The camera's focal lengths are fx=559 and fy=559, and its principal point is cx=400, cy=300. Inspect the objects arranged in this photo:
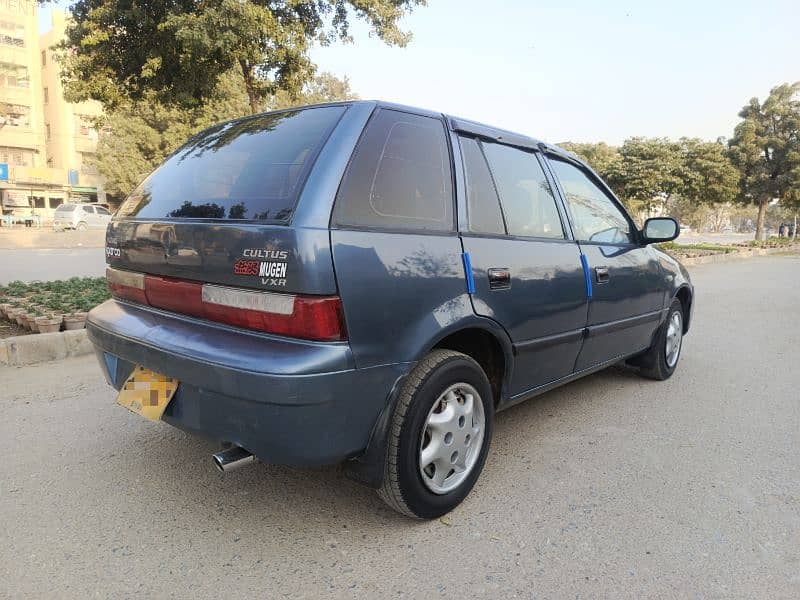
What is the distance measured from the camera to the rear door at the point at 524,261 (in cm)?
255

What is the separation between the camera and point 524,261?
2.72m

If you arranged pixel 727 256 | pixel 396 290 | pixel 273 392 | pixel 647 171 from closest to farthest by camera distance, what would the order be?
pixel 273 392 → pixel 396 290 → pixel 647 171 → pixel 727 256

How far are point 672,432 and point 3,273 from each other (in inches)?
438

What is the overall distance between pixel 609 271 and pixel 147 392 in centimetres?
261

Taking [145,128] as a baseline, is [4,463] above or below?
below

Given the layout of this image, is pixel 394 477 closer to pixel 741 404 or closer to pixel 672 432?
pixel 672 432

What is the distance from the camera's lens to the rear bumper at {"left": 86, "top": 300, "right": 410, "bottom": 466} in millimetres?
1886

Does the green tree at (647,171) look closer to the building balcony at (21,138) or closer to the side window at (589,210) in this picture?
the side window at (589,210)

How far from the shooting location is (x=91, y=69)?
8062mm

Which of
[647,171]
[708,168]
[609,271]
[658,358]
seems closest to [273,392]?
[609,271]

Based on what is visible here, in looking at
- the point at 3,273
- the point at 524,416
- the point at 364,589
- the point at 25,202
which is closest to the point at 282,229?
the point at 364,589

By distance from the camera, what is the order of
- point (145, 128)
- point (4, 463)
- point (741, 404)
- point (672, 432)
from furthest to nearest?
point (145, 128)
point (741, 404)
point (672, 432)
point (4, 463)

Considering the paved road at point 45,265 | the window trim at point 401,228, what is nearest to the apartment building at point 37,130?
the paved road at point 45,265

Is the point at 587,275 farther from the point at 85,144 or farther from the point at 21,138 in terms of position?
the point at 85,144
